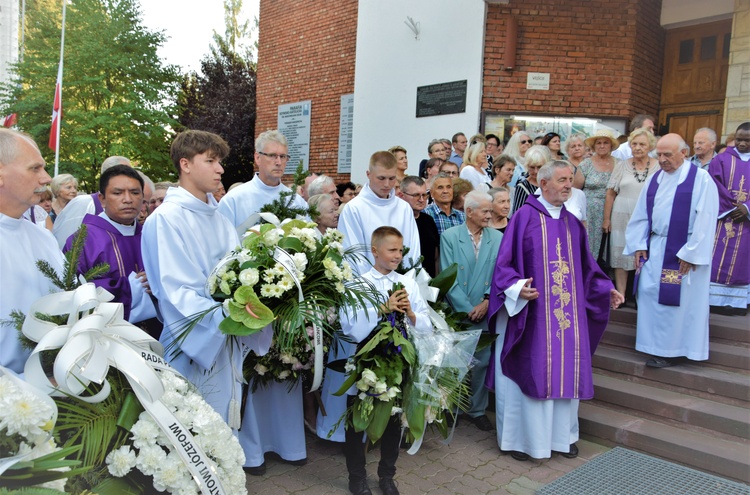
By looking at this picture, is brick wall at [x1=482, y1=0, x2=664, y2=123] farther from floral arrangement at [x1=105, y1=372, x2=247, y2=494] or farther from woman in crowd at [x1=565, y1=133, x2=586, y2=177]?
floral arrangement at [x1=105, y1=372, x2=247, y2=494]

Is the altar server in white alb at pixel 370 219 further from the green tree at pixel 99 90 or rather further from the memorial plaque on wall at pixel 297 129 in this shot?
the green tree at pixel 99 90

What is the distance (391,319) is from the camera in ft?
12.3

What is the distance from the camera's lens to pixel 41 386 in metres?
1.92

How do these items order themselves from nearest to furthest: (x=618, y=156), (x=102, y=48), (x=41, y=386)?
(x=41, y=386), (x=618, y=156), (x=102, y=48)

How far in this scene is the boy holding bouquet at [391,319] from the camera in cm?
373

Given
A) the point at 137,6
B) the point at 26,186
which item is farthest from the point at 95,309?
the point at 137,6

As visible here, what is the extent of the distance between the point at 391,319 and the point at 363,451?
0.91m

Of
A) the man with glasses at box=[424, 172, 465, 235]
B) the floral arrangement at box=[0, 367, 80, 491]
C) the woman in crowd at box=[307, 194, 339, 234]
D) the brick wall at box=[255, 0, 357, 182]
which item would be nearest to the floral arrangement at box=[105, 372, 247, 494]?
the floral arrangement at box=[0, 367, 80, 491]

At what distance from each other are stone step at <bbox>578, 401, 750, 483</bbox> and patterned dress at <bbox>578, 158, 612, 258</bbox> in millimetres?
2651

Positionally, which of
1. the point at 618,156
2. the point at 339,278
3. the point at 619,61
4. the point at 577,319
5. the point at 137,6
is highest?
the point at 137,6

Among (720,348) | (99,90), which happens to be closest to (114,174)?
(720,348)

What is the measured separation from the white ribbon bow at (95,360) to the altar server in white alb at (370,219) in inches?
104

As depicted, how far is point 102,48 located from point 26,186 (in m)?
19.5

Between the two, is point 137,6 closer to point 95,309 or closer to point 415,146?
point 415,146
